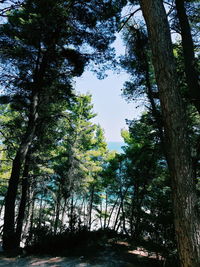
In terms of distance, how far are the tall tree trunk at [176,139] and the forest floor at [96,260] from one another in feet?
6.72

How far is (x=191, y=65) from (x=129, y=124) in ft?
14.7

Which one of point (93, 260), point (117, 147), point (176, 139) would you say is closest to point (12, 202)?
point (93, 260)

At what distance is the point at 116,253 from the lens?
4305 millimetres

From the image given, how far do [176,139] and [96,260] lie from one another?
3.44 metres

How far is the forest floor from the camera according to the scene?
3.64 m

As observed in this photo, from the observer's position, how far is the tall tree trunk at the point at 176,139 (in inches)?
77.9

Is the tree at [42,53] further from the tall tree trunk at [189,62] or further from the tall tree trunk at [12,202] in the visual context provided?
the tall tree trunk at [189,62]

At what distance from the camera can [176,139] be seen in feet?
7.49

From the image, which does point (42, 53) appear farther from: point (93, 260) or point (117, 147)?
point (117, 147)

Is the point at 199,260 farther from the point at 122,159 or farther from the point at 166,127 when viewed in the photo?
the point at 122,159

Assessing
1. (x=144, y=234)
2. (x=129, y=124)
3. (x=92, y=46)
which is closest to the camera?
(x=144, y=234)

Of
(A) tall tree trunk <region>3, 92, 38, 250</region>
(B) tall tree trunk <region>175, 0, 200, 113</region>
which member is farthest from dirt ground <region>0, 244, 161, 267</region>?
(B) tall tree trunk <region>175, 0, 200, 113</region>

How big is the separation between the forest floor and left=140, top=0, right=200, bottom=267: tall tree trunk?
205 centimetres

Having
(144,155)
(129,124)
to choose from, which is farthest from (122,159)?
(129,124)
